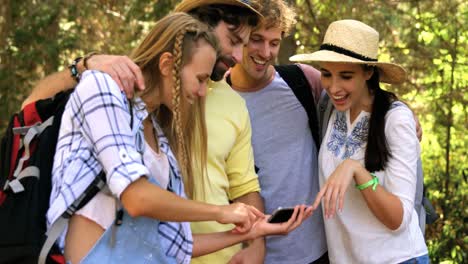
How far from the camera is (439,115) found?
26.9 ft

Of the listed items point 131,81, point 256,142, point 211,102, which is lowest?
point 256,142

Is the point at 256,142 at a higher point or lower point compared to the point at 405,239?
higher

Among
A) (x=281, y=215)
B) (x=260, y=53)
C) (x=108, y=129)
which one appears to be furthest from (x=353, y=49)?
(x=108, y=129)

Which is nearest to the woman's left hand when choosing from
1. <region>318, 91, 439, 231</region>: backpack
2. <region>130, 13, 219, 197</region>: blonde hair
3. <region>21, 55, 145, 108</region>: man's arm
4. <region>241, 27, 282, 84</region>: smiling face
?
<region>318, 91, 439, 231</region>: backpack

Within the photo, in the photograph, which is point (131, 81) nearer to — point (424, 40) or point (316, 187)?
point (316, 187)

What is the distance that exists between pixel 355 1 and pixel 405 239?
14.2 ft

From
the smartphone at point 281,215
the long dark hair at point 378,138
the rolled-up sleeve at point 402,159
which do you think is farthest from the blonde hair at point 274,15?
the smartphone at point 281,215

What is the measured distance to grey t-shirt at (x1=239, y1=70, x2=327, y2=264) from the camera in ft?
12.7

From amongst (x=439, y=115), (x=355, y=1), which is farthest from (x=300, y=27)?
(x=439, y=115)

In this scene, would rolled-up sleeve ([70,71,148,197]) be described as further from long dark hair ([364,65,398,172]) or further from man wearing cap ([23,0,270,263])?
long dark hair ([364,65,398,172])

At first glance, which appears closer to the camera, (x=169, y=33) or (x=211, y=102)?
(x=169, y=33)

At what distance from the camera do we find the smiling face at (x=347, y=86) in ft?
12.5

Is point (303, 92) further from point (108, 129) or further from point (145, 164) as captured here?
point (108, 129)

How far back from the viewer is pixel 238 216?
291 cm
